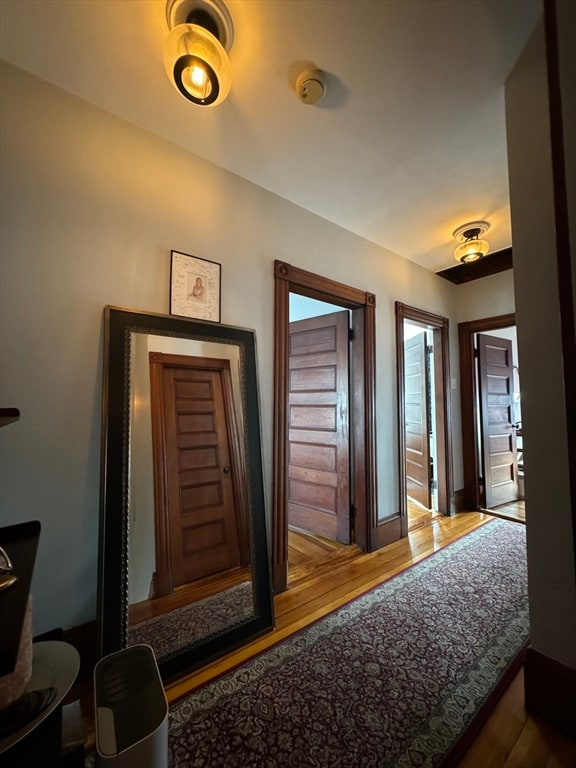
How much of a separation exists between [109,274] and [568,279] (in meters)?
1.75

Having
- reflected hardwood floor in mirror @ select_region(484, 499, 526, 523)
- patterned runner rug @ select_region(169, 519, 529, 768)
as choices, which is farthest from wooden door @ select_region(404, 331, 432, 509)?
patterned runner rug @ select_region(169, 519, 529, 768)

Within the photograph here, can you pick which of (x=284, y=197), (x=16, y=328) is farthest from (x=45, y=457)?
(x=284, y=197)

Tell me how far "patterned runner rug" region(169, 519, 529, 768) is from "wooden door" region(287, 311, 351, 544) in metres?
0.91

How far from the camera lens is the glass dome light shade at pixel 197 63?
1090 millimetres

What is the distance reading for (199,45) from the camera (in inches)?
43.8

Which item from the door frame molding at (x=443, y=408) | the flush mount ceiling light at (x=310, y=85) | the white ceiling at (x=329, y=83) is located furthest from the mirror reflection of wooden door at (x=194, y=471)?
the door frame molding at (x=443, y=408)

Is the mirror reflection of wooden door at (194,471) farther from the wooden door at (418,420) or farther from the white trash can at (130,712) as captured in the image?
the wooden door at (418,420)

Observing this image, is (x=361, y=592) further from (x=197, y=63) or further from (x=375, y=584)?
(x=197, y=63)

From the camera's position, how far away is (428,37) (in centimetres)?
123

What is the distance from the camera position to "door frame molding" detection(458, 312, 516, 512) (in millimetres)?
3543

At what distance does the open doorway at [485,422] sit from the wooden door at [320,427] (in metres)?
1.76

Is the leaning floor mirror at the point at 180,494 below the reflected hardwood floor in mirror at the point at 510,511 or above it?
above

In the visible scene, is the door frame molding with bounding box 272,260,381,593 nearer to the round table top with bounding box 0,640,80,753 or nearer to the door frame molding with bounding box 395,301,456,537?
the door frame molding with bounding box 395,301,456,537

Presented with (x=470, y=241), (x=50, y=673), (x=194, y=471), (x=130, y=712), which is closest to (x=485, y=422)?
(x=470, y=241)
